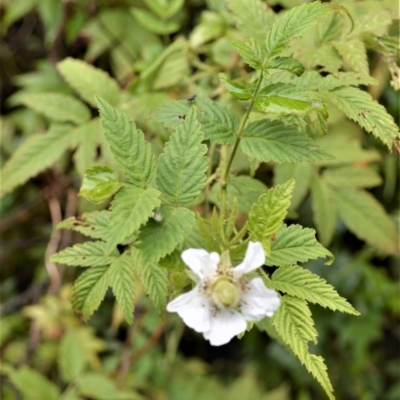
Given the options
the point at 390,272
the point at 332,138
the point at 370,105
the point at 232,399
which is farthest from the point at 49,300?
the point at 370,105

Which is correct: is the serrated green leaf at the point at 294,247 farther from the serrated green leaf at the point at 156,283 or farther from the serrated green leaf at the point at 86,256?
the serrated green leaf at the point at 86,256

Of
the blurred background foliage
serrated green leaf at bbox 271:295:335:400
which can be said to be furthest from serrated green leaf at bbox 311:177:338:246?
serrated green leaf at bbox 271:295:335:400

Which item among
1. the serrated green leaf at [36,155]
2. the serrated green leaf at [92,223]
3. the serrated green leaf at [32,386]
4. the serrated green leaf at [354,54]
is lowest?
the serrated green leaf at [32,386]

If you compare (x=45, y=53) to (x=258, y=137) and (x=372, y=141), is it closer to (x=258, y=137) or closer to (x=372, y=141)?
(x=372, y=141)

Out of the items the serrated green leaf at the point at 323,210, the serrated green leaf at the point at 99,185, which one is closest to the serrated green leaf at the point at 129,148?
the serrated green leaf at the point at 99,185

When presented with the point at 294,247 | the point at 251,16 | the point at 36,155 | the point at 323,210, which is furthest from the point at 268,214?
the point at 36,155

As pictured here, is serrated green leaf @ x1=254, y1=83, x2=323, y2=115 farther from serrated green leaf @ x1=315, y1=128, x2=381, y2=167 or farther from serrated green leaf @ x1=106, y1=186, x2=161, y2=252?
serrated green leaf @ x1=315, y1=128, x2=381, y2=167
